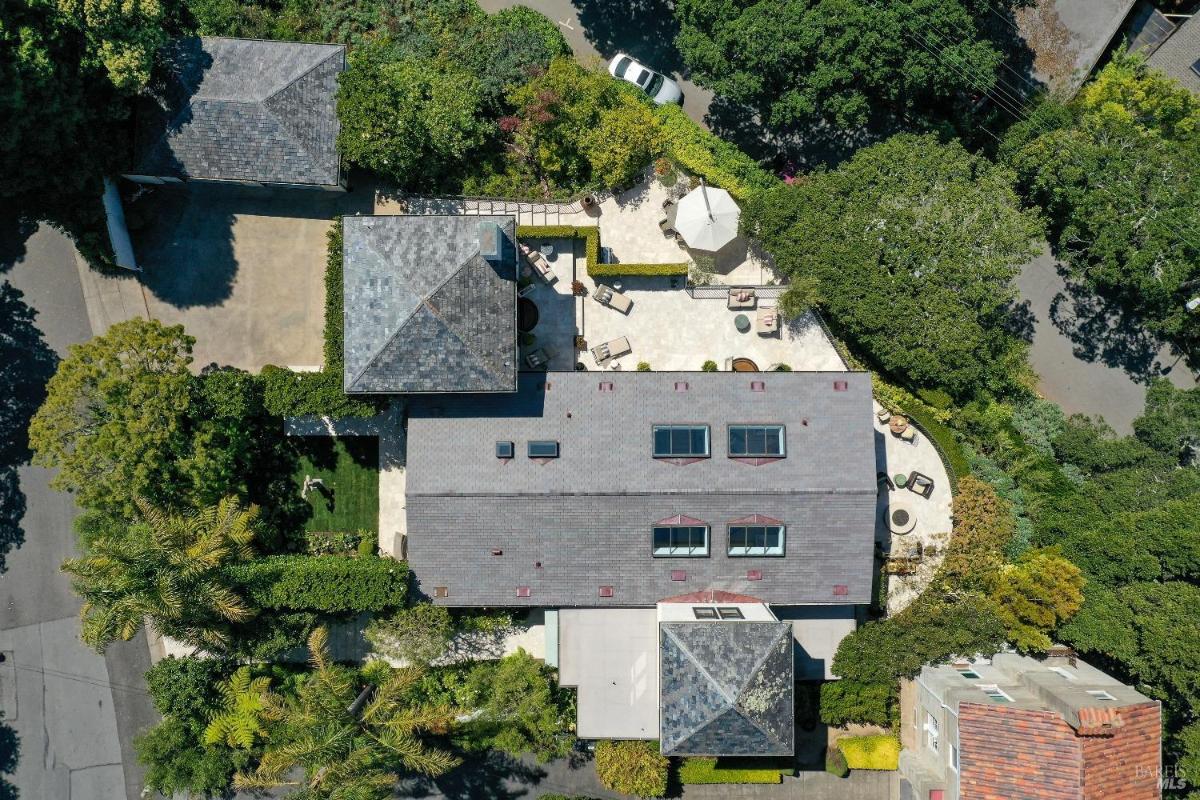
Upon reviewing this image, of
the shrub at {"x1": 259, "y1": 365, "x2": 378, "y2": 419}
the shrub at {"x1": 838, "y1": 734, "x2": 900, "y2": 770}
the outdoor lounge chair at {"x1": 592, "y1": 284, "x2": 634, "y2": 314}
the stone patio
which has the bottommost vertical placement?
the shrub at {"x1": 838, "y1": 734, "x2": 900, "y2": 770}

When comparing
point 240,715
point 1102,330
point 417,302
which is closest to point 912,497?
point 1102,330

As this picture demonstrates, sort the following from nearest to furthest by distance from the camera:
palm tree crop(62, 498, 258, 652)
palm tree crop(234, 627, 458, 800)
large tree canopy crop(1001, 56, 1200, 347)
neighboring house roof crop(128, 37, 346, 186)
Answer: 1. palm tree crop(234, 627, 458, 800)
2. palm tree crop(62, 498, 258, 652)
3. neighboring house roof crop(128, 37, 346, 186)
4. large tree canopy crop(1001, 56, 1200, 347)

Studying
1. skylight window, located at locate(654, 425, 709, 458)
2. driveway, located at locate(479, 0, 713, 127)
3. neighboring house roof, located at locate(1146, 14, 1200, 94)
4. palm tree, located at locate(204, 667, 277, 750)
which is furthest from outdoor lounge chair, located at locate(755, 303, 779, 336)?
palm tree, located at locate(204, 667, 277, 750)

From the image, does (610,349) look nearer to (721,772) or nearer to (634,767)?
(634,767)

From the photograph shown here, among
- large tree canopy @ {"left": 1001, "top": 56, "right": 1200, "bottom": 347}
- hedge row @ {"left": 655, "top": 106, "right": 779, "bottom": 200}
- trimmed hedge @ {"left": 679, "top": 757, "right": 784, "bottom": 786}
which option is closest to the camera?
large tree canopy @ {"left": 1001, "top": 56, "right": 1200, "bottom": 347}

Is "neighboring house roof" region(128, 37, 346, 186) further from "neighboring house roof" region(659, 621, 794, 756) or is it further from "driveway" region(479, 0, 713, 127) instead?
"neighboring house roof" region(659, 621, 794, 756)

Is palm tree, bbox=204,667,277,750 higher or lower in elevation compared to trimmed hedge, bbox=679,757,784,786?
higher

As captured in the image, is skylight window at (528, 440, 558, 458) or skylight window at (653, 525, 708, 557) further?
skylight window at (653, 525, 708, 557)

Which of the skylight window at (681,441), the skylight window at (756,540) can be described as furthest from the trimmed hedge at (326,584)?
the skylight window at (756,540)
